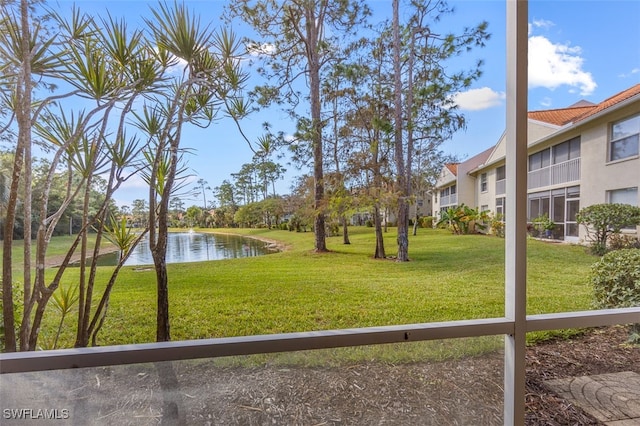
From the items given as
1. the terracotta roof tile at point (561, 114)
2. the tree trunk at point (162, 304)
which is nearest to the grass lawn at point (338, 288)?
the tree trunk at point (162, 304)

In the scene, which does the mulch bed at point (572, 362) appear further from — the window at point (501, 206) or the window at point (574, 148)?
the window at point (574, 148)

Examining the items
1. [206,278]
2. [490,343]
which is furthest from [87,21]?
[490,343]

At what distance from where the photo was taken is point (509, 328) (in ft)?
4.04

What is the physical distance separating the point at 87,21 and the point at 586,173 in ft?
8.33

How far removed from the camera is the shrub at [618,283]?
1579 millimetres

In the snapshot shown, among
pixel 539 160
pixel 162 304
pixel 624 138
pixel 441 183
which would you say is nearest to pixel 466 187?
pixel 441 183

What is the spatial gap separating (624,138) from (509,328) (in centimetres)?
133

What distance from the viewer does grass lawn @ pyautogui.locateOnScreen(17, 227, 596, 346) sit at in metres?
1.26

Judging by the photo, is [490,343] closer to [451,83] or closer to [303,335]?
[303,335]

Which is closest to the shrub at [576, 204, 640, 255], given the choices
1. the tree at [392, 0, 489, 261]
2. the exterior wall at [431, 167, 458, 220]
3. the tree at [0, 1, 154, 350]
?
the exterior wall at [431, 167, 458, 220]

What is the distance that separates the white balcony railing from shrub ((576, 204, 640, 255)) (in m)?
0.21

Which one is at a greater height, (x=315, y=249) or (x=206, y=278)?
(x=315, y=249)

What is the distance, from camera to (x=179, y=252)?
132cm

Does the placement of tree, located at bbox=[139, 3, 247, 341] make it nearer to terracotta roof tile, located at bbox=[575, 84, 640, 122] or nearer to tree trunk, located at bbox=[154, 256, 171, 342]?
tree trunk, located at bbox=[154, 256, 171, 342]
